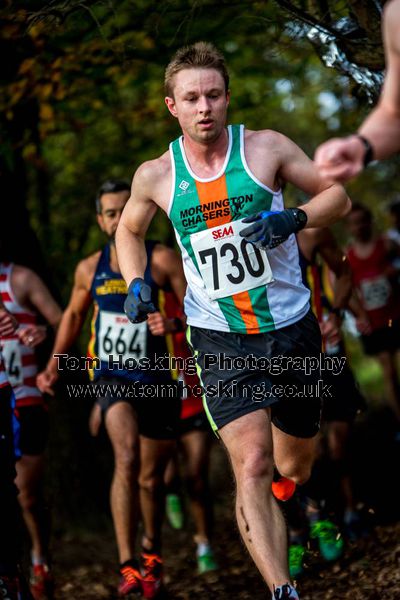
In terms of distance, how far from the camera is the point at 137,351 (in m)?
5.98

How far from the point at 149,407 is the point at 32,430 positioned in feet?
2.74

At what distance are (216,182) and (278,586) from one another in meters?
1.79

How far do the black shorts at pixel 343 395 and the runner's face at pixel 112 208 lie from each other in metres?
1.70

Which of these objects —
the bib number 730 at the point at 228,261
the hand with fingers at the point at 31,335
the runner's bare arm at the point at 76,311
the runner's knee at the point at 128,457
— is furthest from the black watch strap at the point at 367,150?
the runner's bare arm at the point at 76,311

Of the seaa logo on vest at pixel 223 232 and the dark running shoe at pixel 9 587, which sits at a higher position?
the seaa logo on vest at pixel 223 232

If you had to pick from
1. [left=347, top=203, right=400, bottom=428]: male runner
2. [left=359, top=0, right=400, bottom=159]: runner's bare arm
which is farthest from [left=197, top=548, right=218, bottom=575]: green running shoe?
[left=359, top=0, right=400, bottom=159]: runner's bare arm

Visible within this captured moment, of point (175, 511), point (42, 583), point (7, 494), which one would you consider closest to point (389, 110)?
point (7, 494)

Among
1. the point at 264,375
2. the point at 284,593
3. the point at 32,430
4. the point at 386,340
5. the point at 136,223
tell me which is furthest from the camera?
the point at 386,340

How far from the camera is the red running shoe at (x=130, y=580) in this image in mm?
5539

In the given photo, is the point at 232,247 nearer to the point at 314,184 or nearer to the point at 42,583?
the point at 314,184

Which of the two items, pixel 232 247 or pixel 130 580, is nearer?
pixel 232 247

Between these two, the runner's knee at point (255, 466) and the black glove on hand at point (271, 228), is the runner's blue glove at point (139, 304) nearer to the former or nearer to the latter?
the black glove on hand at point (271, 228)

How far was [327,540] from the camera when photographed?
5965 millimetres

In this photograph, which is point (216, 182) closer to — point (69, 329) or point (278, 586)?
point (278, 586)
